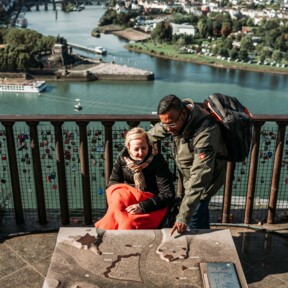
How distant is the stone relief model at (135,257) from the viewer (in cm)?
157

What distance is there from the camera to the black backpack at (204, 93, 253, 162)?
6.16 feet

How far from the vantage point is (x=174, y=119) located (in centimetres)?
181

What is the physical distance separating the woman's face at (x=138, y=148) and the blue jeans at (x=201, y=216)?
1.25ft

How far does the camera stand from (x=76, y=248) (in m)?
1.73

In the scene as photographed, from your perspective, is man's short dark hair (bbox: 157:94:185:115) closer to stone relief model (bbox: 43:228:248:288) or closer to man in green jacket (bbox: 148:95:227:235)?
man in green jacket (bbox: 148:95:227:235)

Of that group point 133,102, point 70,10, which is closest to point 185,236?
point 133,102

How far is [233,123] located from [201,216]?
0.52 metres

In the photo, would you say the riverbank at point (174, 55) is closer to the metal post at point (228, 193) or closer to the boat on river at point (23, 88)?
the boat on river at point (23, 88)

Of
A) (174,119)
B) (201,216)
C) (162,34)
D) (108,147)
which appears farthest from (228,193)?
(162,34)

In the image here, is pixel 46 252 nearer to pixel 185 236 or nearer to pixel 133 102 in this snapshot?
pixel 185 236

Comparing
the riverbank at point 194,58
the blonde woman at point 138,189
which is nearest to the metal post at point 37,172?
the blonde woman at point 138,189

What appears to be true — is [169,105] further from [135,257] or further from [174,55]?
[174,55]

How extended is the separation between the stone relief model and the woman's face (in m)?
0.31

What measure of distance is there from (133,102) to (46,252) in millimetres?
22491
